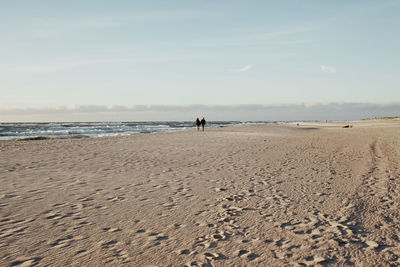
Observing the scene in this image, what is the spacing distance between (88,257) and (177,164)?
Result: 28.3 feet

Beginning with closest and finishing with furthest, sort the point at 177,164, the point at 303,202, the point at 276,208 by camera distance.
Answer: the point at 276,208 → the point at 303,202 → the point at 177,164

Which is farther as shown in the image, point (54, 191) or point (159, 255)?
point (54, 191)

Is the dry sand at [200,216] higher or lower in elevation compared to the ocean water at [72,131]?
lower

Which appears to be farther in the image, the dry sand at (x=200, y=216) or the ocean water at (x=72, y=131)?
the ocean water at (x=72, y=131)

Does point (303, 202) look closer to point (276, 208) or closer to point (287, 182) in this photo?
point (276, 208)

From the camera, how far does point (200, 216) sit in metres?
6.02

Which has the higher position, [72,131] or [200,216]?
[72,131]

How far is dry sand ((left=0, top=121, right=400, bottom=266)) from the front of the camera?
4320 millimetres

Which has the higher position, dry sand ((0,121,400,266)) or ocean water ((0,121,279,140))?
ocean water ((0,121,279,140))

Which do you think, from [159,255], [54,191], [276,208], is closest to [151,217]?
[159,255]

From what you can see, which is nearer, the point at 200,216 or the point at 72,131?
the point at 200,216

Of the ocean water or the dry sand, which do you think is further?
the ocean water

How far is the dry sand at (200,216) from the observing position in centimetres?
432

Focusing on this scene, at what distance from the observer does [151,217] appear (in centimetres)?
600
